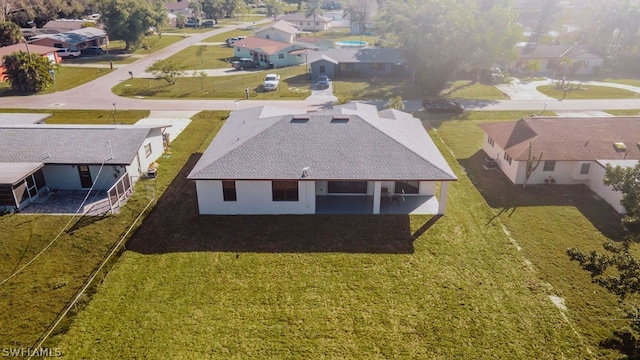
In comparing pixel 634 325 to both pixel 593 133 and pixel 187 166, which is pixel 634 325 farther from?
pixel 187 166

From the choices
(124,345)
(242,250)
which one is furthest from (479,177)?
(124,345)

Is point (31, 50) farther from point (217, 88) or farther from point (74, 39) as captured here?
point (217, 88)

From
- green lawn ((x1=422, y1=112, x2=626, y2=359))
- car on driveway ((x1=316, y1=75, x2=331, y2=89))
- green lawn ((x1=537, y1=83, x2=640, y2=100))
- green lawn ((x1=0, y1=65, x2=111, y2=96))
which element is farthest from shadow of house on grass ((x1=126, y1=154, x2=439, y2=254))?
green lawn ((x1=0, y1=65, x2=111, y2=96))

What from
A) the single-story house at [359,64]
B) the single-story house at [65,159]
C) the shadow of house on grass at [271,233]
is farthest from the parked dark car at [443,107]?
the single-story house at [65,159]

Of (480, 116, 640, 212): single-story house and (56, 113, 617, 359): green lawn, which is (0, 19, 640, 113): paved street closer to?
(480, 116, 640, 212): single-story house

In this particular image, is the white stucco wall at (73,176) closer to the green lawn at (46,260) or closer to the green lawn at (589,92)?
the green lawn at (46,260)

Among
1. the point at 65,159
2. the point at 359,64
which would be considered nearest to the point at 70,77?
the point at 65,159
